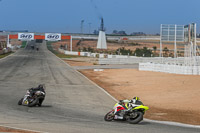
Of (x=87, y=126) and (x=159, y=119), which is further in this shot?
(x=159, y=119)

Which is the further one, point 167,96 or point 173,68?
point 173,68

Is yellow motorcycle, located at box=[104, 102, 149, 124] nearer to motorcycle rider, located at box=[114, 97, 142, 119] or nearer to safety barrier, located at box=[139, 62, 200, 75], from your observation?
motorcycle rider, located at box=[114, 97, 142, 119]

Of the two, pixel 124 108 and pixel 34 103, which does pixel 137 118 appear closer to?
pixel 124 108

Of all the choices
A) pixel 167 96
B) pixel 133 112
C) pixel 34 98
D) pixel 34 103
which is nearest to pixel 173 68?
pixel 167 96

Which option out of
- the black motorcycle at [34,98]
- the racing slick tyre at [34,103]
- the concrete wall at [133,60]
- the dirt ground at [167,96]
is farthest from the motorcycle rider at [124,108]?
the concrete wall at [133,60]

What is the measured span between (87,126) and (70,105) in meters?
5.98

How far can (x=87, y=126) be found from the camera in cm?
1197

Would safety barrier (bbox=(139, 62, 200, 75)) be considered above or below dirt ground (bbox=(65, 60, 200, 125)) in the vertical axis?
above

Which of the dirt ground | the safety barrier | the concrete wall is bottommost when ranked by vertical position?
the dirt ground

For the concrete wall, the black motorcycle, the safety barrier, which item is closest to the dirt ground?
the safety barrier

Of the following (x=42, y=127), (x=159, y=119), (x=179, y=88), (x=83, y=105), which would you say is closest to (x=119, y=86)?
(x=179, y=88)

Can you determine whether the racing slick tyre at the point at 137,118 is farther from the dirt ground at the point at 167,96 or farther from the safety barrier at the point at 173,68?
the safety barrier at the point at 173,68

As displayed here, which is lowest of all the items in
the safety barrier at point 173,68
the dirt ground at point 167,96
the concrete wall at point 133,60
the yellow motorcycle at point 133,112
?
the dirt ground at point 167,96

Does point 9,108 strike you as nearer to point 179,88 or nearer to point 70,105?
point 70,105
